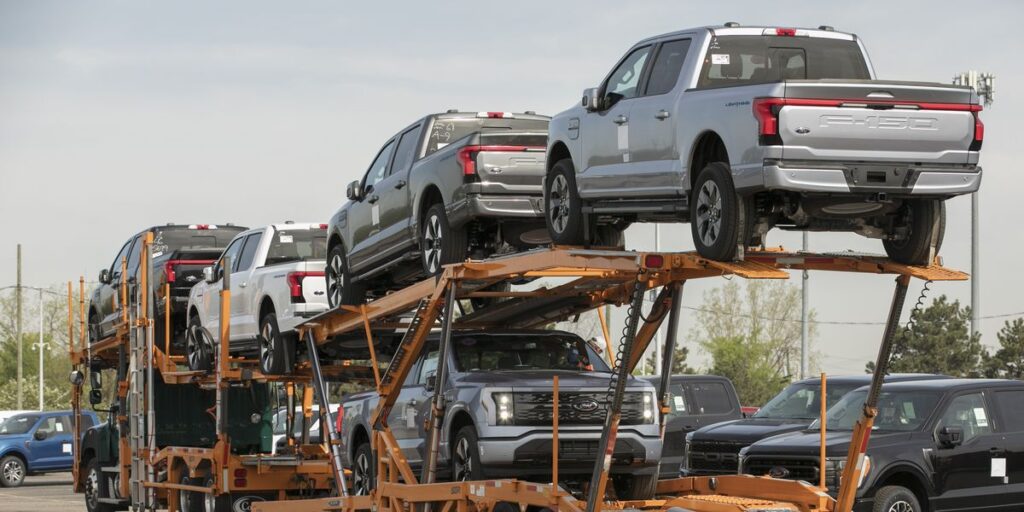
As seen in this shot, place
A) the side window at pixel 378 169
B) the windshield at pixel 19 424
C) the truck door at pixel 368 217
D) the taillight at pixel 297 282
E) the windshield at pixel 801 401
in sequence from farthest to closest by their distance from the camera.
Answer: the windshield at pixel 19 424
the windshield at pixel 801 401
the taillight at pixel 297 282
the side window at pixel 378 169
the truck door at pixel 368 217

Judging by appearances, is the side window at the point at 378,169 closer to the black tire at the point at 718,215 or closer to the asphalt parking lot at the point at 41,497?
the black tire at the point at 718,215

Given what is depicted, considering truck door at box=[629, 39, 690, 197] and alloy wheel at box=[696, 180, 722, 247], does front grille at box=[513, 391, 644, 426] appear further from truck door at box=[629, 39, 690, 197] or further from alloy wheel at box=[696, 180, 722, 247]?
alloy wheel at box=[696, 180, 722, 247]

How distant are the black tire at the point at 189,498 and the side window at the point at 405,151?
588 cm

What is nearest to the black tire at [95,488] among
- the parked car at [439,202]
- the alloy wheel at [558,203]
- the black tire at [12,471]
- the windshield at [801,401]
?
the parked car at [439,202]

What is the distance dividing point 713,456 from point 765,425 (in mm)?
688

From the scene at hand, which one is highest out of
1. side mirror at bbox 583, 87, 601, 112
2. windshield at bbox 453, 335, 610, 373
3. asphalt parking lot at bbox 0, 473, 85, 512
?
side mirror at bbox 583, 87, 601, 112

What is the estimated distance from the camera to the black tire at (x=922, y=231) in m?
9.62

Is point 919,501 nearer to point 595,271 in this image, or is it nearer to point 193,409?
point 595,271

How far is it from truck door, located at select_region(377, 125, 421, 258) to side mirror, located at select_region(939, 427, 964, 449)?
525cm

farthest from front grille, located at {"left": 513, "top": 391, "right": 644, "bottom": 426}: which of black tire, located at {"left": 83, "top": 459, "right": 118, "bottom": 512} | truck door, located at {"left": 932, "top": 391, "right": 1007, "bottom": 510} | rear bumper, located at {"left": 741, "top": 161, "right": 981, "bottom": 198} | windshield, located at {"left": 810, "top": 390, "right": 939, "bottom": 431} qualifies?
black tire, located at {"left": 83, "top": 459, "right": 118, "bottom": 512}

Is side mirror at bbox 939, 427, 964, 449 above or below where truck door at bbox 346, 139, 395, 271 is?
below

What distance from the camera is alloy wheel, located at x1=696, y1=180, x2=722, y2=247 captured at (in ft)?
30.5

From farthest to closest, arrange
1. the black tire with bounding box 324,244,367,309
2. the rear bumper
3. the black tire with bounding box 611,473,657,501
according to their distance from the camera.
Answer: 1. the black tire with bounding box 324,244,367,309
2. the black tire with bounding box 611,473,657,501
3. the rear bumper

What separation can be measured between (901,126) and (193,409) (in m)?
12.4
